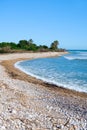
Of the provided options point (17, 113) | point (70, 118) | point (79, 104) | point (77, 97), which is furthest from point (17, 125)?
point (77, 97)

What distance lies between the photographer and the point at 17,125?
8023mm

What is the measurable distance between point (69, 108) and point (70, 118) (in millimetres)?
1735

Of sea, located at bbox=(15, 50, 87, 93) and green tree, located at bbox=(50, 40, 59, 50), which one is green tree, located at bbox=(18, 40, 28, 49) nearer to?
green tree, located at bbox=(50, 40, 59, 50)

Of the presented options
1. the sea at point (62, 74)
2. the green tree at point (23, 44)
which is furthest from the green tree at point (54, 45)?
the sea at point (62, 74)

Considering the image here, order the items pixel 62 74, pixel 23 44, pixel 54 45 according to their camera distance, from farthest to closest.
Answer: pixel 54 45, pixel 23 44, pixel 62 74

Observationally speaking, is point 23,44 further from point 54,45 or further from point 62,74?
point 62,74

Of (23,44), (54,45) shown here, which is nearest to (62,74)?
(23,44)

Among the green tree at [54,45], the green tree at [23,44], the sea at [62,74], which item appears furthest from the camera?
the green tree at [54,45]

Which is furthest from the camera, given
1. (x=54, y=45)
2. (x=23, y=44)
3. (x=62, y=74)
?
(x=54, y=45)

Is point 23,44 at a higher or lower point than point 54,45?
higher

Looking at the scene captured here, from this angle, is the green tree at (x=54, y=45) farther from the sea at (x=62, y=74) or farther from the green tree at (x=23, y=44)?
the sea at (x=62, y=74)

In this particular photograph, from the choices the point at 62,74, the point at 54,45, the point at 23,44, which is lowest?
the point at 62,74

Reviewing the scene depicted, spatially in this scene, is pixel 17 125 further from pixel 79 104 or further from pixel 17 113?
pixel 79 104

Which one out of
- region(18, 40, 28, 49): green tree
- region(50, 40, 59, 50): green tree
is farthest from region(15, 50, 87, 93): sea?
region(50, 40, 59, 50): green tree
